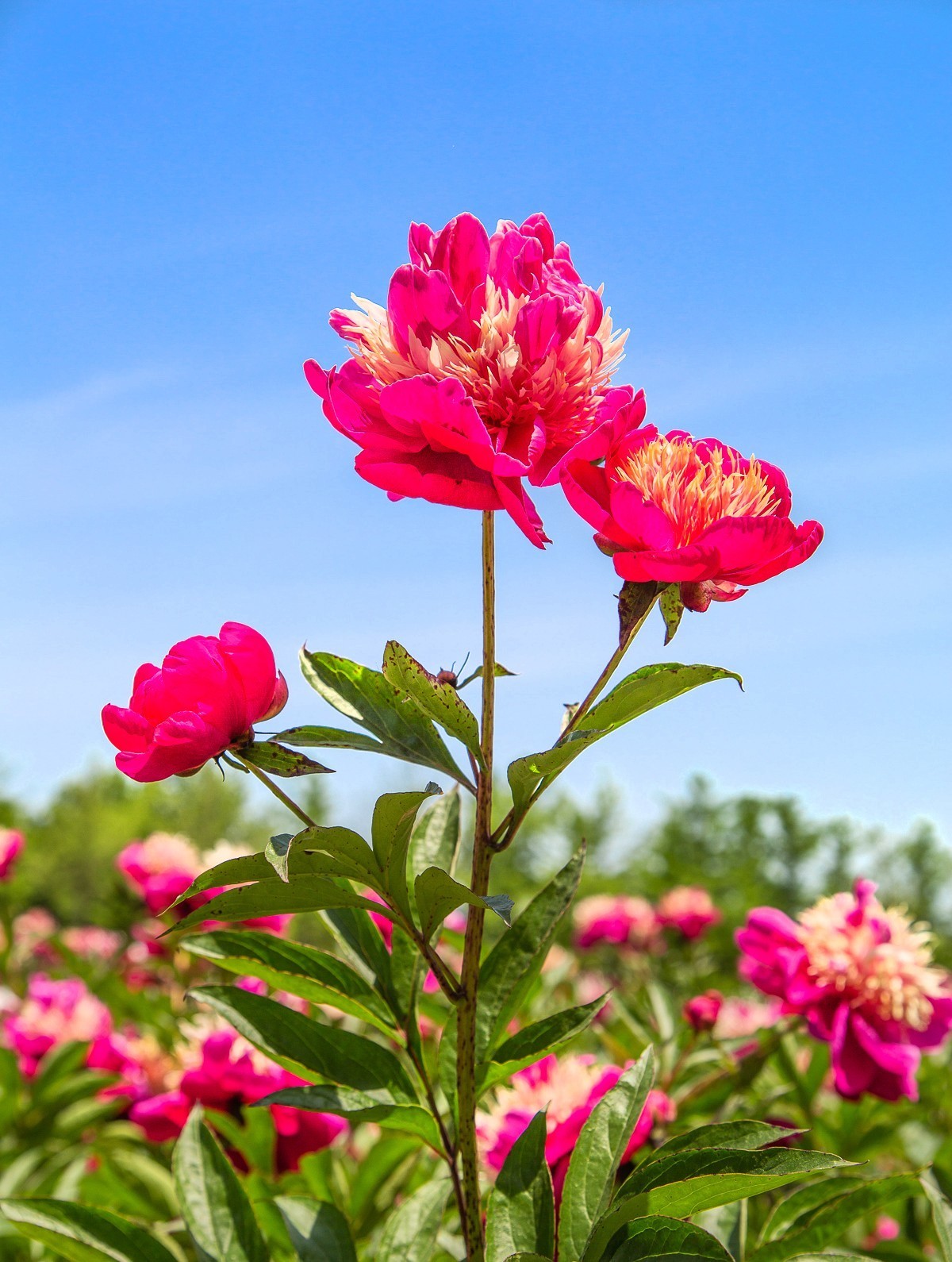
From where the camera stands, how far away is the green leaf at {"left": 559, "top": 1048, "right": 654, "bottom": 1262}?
92cm

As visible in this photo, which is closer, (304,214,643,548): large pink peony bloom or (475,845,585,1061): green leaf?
(304,214,643,548): large pink peony bloom

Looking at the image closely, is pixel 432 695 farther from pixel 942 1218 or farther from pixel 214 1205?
pixel 942 1218

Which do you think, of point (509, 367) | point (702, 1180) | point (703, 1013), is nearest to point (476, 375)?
point (509, 367)

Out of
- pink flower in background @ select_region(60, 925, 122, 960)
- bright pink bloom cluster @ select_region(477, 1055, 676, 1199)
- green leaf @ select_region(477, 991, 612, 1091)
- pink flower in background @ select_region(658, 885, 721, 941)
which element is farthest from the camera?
pink flower in background @ select_region(60, 925, 122, 960)

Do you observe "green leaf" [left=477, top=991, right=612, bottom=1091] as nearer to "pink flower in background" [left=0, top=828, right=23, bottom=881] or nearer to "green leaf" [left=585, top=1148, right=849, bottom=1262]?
"green leaf" [left=585, top=1148, right=849, bottom=1262]

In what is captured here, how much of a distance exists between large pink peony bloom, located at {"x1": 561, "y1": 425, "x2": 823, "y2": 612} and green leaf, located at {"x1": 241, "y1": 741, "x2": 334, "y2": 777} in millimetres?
297

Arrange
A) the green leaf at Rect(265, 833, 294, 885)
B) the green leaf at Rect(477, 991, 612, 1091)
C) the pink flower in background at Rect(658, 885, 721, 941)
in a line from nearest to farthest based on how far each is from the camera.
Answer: the green leaf at Rect(265, 833, 294, 885) < the green leaf at Rect(477, 991, 612, 1091) < the pink flower in background at Rect(658, 885, 721, 941)

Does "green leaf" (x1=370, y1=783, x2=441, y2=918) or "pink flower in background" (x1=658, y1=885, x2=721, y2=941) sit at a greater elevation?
"green leaf" (x1=370, y1=783, x2=441, y2=918)

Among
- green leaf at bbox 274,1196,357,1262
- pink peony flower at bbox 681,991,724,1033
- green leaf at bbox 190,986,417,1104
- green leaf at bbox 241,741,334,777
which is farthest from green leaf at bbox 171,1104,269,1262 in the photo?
pink peony flower at bbox 681,991,724,1033

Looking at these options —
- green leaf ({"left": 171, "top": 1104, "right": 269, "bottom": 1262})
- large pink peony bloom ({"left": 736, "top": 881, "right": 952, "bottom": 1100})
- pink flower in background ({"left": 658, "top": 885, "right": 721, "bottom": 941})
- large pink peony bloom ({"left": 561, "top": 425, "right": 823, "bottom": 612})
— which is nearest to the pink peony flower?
Answer: large pink peony bloom ({"left": 736, "top": 881, "right": 952, "bottom": 1100})

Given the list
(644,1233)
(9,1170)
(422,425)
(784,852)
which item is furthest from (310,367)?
(784,852)

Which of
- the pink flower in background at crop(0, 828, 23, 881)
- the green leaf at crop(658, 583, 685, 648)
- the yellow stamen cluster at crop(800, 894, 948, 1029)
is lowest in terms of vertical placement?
the yellow stamen cluster at crop(800, 894, 948, 1029)

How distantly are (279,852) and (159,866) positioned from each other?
211cm

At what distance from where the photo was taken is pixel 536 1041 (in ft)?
3.31
